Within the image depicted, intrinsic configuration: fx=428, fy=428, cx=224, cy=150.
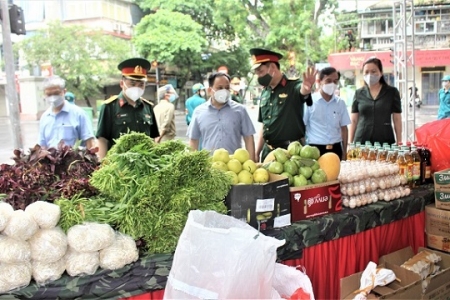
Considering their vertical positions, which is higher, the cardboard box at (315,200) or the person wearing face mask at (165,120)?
the person wearing face mask at (165,120)

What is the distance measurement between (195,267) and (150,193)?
415 mm

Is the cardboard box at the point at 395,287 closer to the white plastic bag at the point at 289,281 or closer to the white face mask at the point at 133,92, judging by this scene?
the white plastic bag at the point at 289,281

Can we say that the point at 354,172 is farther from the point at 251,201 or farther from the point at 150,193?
the point at 150,193

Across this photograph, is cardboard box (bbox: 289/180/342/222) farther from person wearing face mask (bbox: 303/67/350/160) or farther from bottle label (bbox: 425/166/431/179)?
person wearing face mask (bbox: 303/67/350/160)

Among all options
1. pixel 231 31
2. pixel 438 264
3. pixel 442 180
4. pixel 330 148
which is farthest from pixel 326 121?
pixel 231 31

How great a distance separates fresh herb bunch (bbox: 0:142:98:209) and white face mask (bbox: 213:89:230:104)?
1559mm

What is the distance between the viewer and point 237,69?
80.4ft

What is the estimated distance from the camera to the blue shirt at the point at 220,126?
12.3 ft

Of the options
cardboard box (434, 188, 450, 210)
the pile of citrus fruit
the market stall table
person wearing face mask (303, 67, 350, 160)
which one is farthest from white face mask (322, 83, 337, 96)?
the pile of citrus fruit

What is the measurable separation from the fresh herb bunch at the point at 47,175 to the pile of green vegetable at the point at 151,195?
120 mm

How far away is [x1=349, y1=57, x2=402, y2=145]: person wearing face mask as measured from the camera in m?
4.00

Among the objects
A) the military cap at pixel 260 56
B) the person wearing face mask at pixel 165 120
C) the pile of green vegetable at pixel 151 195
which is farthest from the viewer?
the person wearing face mask at pixel 165 120

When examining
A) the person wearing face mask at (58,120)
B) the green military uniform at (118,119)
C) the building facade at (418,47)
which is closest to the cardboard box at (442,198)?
the green military uniform at (118,119)

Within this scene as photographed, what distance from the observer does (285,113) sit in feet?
12.2
